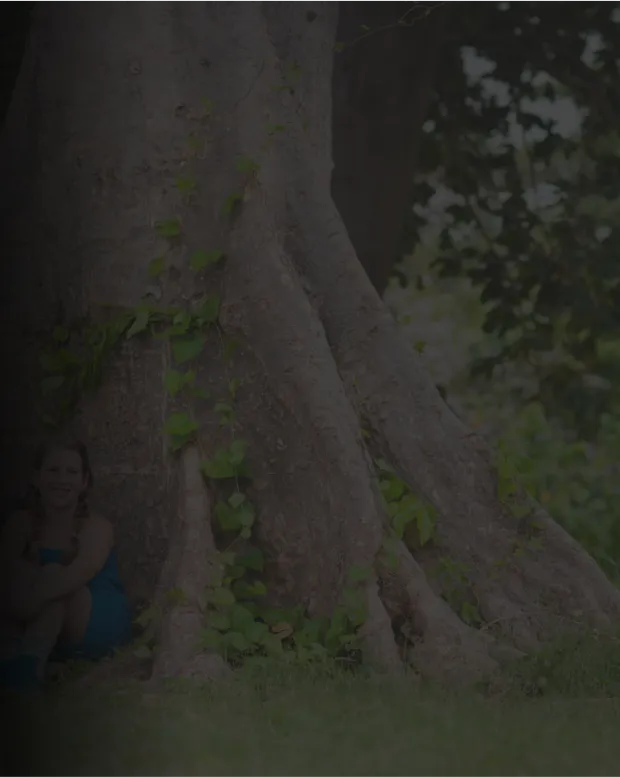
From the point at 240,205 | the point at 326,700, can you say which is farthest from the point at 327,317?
the point at 326,700

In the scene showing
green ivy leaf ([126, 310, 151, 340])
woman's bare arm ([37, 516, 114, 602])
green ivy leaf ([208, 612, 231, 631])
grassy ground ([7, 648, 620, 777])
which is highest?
green ivy leaf ([126, 310, 151, 340])

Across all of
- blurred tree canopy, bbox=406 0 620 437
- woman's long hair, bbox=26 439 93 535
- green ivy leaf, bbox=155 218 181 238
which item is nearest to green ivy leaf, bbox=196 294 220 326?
green ivy leaf, bbox=155 218 181 238

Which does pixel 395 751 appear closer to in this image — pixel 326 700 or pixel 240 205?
pixel 326 700

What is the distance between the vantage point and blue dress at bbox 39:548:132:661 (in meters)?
2.71

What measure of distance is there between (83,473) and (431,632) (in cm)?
83

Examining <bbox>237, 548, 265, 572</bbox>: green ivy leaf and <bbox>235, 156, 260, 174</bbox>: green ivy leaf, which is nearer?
<bbox>237, 548, 265, 572</bbox>: green ivy leaf

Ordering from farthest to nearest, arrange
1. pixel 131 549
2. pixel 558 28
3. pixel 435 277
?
pixel 435 277 → pixel 558 28 → pixel 131 549

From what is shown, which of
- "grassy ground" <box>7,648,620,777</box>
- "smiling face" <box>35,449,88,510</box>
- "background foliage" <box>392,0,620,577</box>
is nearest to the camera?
"grassy ground" <box>7,648,620,777</box>

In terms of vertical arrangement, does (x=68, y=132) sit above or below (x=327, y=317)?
A: above

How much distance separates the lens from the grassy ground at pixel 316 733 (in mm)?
2197

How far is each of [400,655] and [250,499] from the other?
0.48 meters

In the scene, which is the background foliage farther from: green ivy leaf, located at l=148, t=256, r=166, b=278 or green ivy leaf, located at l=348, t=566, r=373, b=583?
green ivy leaf, located at l=148, t=256, r=166, b=278

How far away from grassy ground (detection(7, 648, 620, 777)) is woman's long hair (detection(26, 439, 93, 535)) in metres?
0.39

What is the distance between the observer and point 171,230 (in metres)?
2.94
